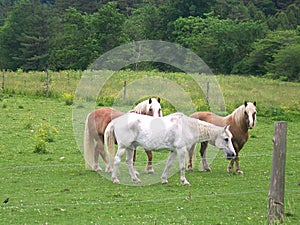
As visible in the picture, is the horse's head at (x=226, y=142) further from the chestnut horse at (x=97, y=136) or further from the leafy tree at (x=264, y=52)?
the leafy tree at (x=264, y=52)

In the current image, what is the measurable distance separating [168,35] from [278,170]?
60048 millimetres

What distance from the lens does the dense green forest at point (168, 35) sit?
54.9m

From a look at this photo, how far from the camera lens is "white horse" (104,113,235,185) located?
1138cm

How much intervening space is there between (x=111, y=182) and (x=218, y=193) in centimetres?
226

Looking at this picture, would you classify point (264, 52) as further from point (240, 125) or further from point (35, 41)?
point (240, 125)

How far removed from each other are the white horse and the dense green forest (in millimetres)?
41547

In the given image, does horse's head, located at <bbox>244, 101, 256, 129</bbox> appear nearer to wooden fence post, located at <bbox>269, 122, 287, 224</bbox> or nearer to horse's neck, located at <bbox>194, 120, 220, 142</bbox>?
horse's neck, located at <bbox>194, 120, 220, 142</bbox>

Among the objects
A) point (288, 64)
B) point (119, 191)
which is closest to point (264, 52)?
point (288, 64)

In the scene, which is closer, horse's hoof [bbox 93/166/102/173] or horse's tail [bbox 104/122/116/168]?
horse's tail [bbox 104/122/116/168]

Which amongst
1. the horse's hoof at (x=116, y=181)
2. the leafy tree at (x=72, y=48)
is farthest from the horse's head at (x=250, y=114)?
the leafy tree at (x=72, y=48)

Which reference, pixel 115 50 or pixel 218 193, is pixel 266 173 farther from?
pixel 115 50

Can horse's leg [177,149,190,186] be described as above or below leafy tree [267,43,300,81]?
below

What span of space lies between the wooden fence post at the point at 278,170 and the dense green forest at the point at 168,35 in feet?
149

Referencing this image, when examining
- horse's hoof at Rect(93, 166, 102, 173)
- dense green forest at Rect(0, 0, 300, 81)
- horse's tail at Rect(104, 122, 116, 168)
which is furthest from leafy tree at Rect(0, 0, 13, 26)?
horse's tail at Rect(104, 122, 116, 168)
